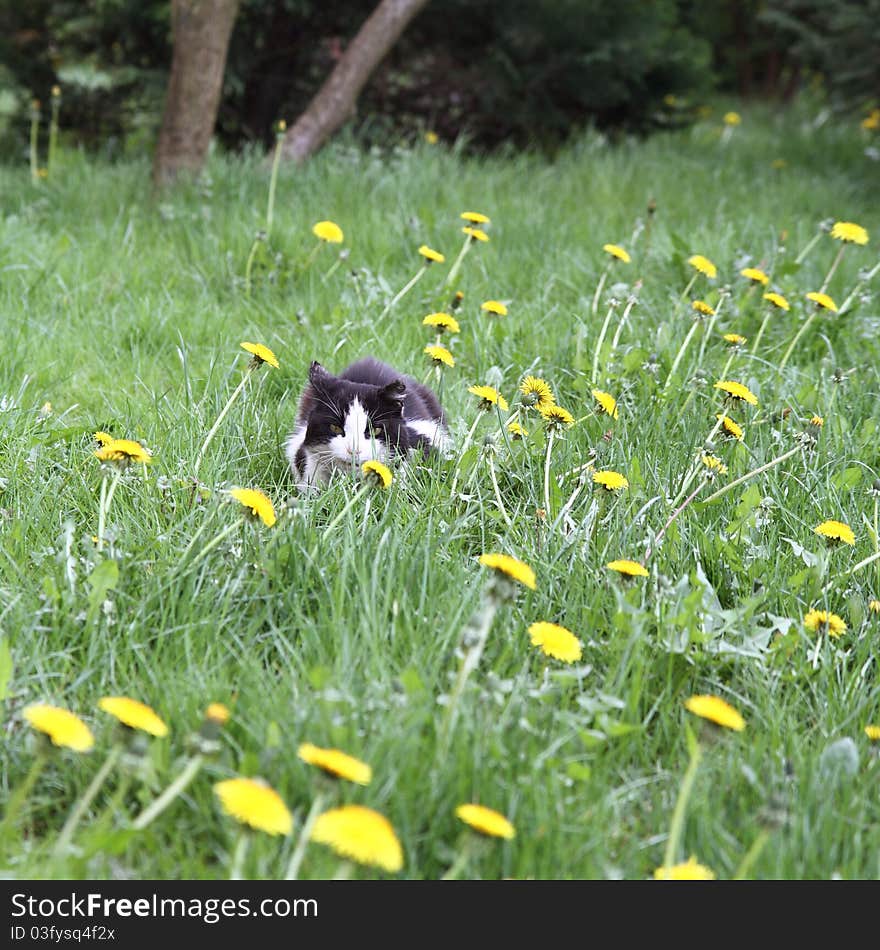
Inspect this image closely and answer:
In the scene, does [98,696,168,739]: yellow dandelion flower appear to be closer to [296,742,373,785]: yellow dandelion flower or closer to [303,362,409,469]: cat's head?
[296,742,373,785]: yellow dandelion flower

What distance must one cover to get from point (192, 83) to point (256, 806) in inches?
187

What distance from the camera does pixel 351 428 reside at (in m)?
2.87

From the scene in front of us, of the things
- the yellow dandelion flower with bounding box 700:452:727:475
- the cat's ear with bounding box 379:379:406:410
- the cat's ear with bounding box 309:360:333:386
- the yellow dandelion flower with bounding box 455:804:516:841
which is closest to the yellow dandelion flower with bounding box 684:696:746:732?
the yellow dandelion flower with bounding box 455:804:516:841

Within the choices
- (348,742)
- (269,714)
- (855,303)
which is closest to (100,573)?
(269,714)

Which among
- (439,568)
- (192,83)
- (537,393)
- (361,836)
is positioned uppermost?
(192,83)

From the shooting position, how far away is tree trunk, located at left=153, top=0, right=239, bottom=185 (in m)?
5.25

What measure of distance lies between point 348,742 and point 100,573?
2.02 feet

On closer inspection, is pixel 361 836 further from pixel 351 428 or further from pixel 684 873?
pixel 351 428

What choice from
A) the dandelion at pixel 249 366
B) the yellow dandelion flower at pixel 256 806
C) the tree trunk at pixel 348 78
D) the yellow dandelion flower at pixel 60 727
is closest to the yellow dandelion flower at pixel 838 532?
the dandelion at pixel 249 366

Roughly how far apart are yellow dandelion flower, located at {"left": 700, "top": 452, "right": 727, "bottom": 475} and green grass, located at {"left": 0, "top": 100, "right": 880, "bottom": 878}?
0.09 m

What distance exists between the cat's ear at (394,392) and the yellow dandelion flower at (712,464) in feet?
2.67

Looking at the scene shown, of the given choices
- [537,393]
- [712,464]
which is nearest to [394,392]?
[537,393]
